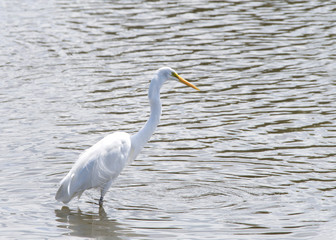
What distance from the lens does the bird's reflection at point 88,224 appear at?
8.02 m

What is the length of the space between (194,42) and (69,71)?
2.99 m

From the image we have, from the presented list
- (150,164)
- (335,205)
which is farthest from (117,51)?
(335,205)

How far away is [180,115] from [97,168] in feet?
11.5

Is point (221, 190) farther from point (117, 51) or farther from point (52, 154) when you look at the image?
point (117, 51)

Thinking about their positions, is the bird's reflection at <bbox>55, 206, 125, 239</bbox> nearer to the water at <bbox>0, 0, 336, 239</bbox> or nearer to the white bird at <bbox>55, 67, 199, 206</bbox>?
the water at <bbox>0, 0, 336, 239</bbox>

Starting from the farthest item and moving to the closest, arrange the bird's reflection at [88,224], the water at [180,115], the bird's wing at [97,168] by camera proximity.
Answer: the bird's wing at [97,168], the water at [180,115], the bird's reflection at [88,224]

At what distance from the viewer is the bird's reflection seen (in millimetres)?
8016

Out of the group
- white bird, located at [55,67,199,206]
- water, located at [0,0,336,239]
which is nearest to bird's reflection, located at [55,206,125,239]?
water, located at [0,0,336,239]

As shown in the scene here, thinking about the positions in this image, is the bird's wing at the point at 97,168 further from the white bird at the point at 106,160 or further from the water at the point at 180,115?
Answer: the water at the point at 180,115

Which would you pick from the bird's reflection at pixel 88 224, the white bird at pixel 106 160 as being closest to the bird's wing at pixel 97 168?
the white bird at pixel 106 160

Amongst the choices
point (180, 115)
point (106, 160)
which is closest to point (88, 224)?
point (106, 160)

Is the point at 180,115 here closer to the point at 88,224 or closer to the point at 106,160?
the point at 106,160

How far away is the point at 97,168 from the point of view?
28.3 ft

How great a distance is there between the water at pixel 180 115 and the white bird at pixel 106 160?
0.29 metres
